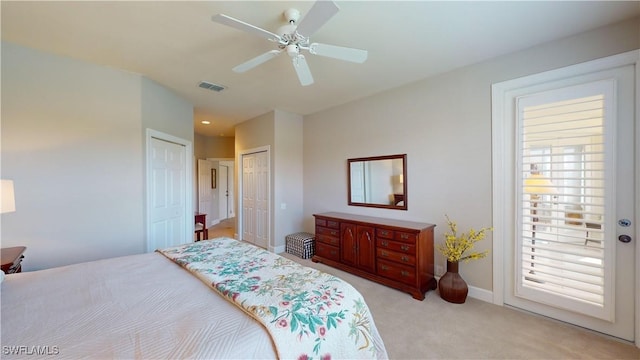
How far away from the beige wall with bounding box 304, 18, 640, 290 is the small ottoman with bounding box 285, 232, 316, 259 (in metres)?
0.88

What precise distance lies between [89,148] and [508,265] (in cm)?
460

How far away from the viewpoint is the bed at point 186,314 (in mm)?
965

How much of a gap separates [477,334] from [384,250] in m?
1.18

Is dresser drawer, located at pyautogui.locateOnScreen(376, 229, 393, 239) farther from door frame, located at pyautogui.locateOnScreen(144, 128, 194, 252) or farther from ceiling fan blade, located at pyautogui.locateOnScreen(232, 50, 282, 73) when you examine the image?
door frame, located at pyautogui.locateOnScreen(144, 128, 194, 252)

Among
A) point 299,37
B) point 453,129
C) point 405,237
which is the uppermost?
point 299,37

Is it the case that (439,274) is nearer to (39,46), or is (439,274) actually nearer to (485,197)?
(485,197)

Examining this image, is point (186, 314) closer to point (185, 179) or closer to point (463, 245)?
point (463, 245)

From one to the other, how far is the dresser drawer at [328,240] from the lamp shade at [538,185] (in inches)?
90.7

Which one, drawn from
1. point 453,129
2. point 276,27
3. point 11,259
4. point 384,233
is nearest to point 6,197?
point 11,259

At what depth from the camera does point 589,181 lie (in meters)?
2.14

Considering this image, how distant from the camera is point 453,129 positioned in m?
2.93

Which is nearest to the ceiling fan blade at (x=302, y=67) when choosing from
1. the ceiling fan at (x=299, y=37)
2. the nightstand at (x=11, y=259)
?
the ceiling fan at (x=299, y=37)

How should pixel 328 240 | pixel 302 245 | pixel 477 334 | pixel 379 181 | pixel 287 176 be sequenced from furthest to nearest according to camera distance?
1. pixel 287 176
2. pixel 302 245
3. pixel 328 240
4. pixel 379 181
5. pixel 477 334

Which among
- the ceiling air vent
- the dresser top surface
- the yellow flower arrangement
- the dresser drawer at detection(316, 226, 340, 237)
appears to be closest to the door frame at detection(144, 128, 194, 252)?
the ceiling air vent
